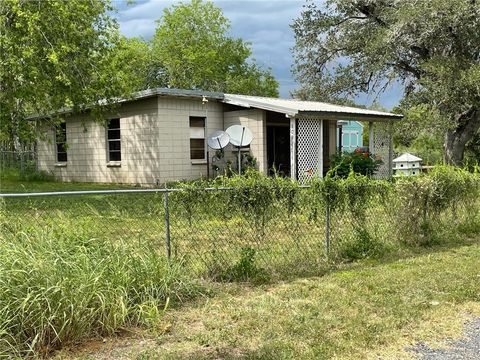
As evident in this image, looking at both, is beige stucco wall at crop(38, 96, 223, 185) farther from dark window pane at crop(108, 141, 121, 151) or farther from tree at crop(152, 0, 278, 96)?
tree at crop(152, 0, 278, 96)

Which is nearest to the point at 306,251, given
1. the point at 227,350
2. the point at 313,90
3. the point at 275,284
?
the point at 275,284

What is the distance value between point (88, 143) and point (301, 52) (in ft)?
34.3

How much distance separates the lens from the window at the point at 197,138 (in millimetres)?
15891

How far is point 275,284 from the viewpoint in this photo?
503 cm

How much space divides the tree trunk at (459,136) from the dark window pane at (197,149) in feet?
33.3

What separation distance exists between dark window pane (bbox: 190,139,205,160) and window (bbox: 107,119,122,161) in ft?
8.50

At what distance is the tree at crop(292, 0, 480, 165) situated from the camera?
16.1 metres

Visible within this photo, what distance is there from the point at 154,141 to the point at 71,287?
Result: 39.0ft

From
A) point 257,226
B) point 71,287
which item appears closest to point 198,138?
point 257,226

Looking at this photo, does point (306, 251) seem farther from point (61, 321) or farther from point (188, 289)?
point (61, 321)

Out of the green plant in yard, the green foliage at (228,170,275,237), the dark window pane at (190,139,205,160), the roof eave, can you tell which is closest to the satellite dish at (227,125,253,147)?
the dark window pane at (190,139,205,160)

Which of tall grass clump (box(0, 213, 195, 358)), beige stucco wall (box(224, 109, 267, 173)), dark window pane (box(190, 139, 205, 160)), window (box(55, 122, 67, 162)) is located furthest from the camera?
window (box(55, 122, 67, 162))

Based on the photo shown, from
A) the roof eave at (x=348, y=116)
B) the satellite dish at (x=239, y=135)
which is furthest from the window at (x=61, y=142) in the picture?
the roof eave at (x=348, y=116)

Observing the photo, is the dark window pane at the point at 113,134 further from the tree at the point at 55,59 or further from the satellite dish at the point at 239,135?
the satellite dish at the point at 239,135
